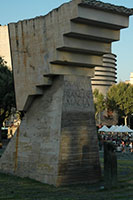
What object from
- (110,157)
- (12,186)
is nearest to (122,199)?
(110,157)

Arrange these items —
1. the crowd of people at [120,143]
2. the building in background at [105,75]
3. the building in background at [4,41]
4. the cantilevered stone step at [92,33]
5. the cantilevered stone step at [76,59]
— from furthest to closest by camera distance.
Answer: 1. the building in background at [105,75]
2. the building in background at [4,41]
3. the crowd of people at [120,143]
4. the cantilevered stone step at [76,59]
5. the cantilevered stone step at [92,33]

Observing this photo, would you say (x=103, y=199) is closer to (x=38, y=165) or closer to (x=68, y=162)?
(x=68, y=162)

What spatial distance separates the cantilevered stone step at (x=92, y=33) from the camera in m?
14.3

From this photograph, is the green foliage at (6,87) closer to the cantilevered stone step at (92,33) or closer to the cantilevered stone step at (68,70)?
the cantilevered stone step at (68,70)

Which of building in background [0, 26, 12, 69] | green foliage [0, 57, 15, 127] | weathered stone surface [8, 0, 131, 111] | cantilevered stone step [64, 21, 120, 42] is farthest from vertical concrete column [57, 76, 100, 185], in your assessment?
building in background [0, 26, 12, 69]

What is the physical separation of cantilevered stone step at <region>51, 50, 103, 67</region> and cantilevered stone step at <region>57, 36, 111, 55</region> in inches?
10.1

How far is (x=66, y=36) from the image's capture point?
14734 millimetres

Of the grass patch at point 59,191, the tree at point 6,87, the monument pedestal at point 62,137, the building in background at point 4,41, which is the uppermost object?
the building in background at point 4,41

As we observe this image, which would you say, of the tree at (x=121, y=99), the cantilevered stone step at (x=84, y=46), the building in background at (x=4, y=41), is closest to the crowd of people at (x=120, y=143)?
the cantilevered stone step at (x=84, y=46)

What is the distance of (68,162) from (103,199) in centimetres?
363

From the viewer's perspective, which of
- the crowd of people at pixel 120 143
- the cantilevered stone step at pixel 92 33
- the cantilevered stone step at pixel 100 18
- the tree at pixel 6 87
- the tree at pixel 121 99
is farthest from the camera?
the tree at pixel 121 99

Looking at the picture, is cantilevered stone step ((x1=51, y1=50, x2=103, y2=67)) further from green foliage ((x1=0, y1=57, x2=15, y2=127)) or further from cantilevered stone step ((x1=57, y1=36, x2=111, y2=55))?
green foliage ((x1=0, y1=57, x2=15, y2=127))

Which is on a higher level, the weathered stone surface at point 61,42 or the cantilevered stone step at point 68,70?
the weathered stone surface at point 61,42

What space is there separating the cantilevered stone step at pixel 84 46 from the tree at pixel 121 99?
2232 inches
